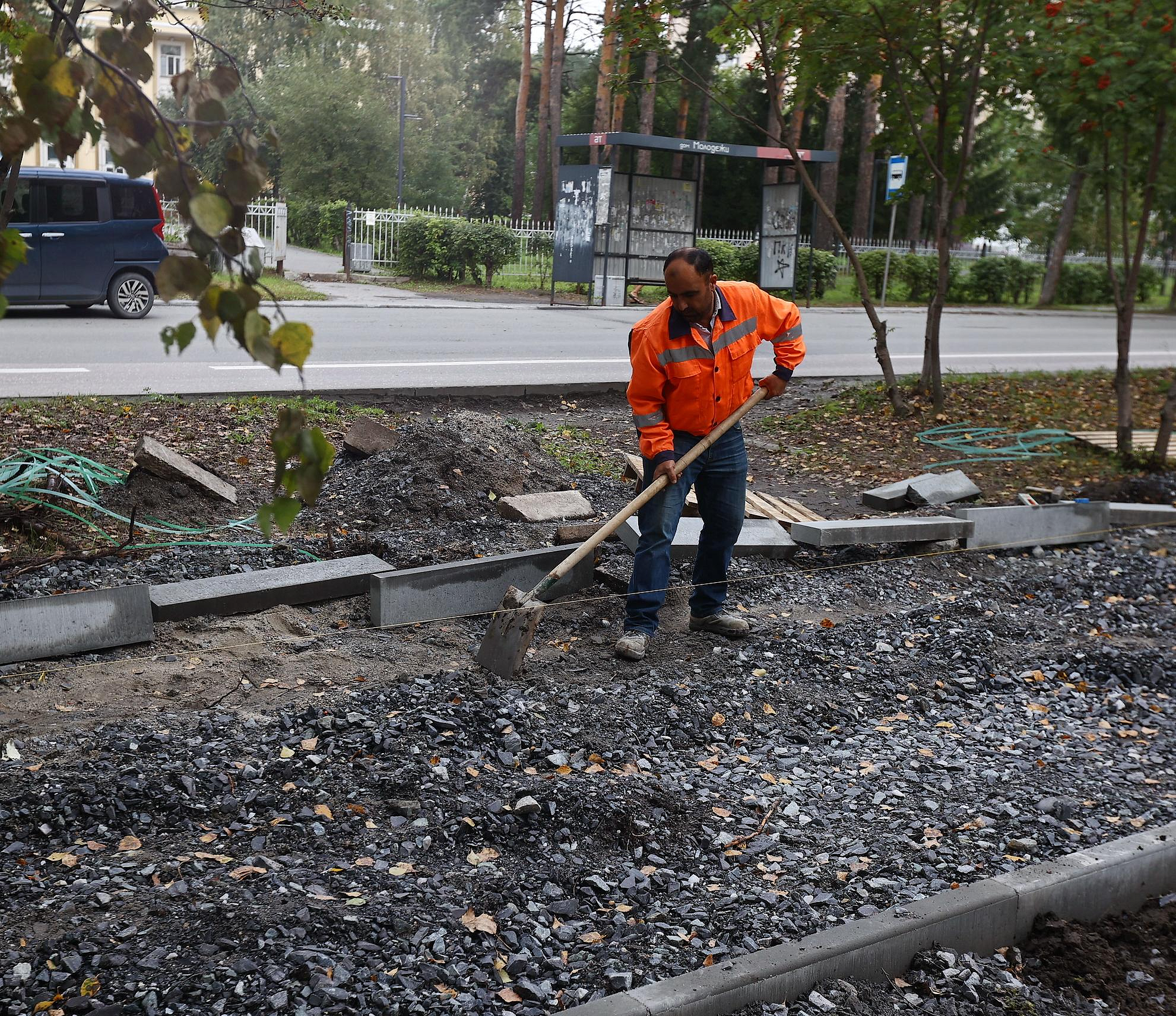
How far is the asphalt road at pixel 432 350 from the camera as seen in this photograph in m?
9.72

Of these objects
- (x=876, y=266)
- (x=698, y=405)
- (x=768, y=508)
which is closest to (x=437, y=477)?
(x=768, y=508)

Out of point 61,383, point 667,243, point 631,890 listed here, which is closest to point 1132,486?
point 631,890

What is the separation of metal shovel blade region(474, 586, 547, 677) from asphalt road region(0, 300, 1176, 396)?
3.33m

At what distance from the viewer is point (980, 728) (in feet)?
15.0

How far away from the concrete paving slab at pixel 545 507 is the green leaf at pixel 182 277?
5016 mm

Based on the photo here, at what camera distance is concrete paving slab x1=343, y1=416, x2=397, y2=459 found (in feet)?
24.3

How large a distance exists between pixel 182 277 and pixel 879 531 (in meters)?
5.39

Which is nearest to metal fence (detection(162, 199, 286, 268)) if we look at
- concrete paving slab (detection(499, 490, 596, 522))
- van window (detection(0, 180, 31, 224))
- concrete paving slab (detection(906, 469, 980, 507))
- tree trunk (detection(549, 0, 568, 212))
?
van window (detection(0, 180, 31, 224))

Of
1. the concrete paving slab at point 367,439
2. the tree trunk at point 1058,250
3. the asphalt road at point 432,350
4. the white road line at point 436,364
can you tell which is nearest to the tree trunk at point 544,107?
the tree trunk at point 1058,250

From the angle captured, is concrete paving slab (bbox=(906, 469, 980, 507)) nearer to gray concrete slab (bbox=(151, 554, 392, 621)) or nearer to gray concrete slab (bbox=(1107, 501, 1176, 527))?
gray concrete slab (bbox=(1107, 501, 1176, 527))

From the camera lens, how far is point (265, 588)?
203 inches

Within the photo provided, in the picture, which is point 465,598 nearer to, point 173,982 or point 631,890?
point 631,890

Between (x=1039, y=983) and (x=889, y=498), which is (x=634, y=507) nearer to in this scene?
(x=1039, y=983)

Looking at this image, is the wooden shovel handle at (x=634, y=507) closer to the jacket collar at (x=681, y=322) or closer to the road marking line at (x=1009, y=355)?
the jacket collar at (x=681, y=322)
